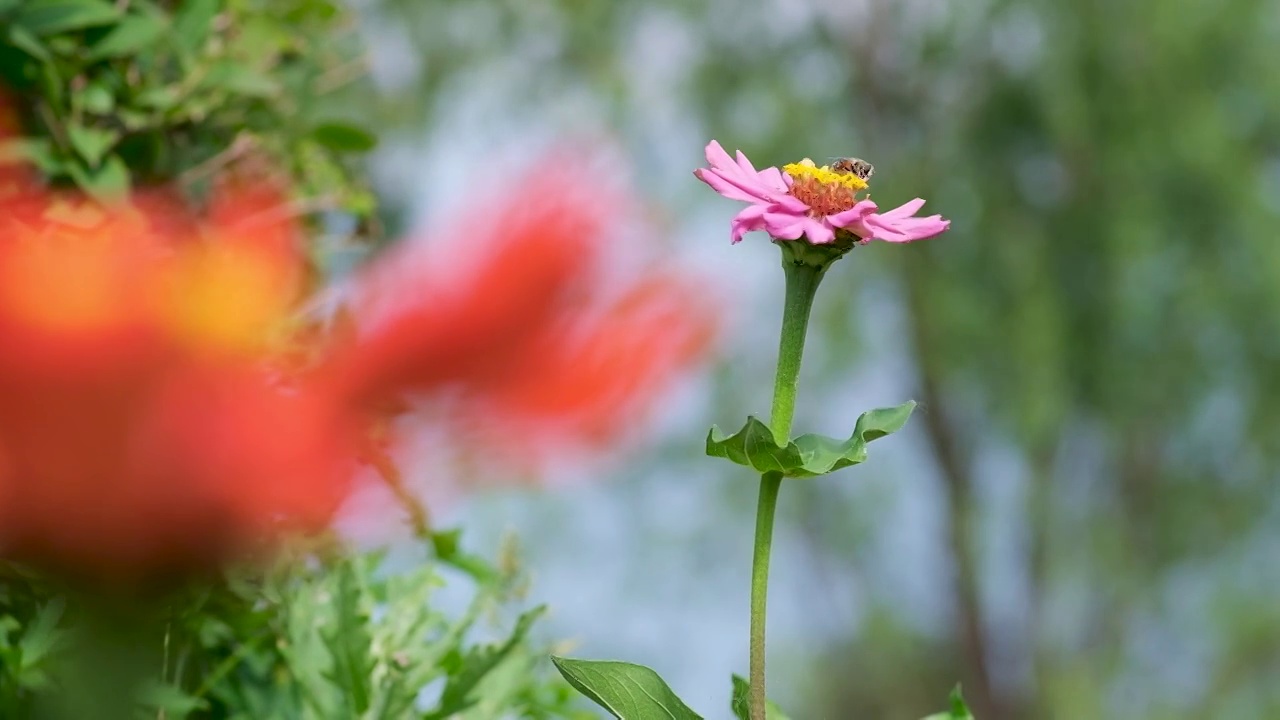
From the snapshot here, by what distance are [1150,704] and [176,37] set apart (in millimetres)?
5610

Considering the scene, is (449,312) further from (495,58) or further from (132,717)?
(495,58)

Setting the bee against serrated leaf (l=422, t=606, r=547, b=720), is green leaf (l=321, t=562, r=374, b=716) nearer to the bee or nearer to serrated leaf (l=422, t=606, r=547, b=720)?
serrated leaf (l=422, t=606, r=547, b=720)

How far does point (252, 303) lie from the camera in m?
0.23

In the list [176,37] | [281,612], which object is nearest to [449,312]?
[281,612]

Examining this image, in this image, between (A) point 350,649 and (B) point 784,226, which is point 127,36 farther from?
(B) point 784,226

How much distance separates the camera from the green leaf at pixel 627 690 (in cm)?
47

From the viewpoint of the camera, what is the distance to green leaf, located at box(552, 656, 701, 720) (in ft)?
1.55

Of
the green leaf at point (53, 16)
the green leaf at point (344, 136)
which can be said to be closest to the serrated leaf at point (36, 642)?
the green leaf at point (53, 16)

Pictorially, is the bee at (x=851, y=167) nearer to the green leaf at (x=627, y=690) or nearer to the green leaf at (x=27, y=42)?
the green leaf at (x=627, y=690)

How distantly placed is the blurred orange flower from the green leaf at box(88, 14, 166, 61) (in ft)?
2.08

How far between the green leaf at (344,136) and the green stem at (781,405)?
1.84 feet

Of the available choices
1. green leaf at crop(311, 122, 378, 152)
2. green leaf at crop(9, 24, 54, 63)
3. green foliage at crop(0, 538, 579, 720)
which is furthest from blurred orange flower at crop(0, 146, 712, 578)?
green leaf at crop(311, 122, 378, 152)

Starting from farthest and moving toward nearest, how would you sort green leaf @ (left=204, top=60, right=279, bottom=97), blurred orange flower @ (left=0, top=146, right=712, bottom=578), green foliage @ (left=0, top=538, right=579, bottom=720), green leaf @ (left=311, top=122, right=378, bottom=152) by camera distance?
green leaf @ (left=311, top=122, right=378, bottom=152) < green leaf @ (left=204, top=60, right=279, bottom=97) < green foliage @ (left=0, top=538, right=579, bottom=720) < blurred orange flower @ (left=0, top=146, right=712, bottom=578)

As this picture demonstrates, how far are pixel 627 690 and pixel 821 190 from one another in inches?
7.5
